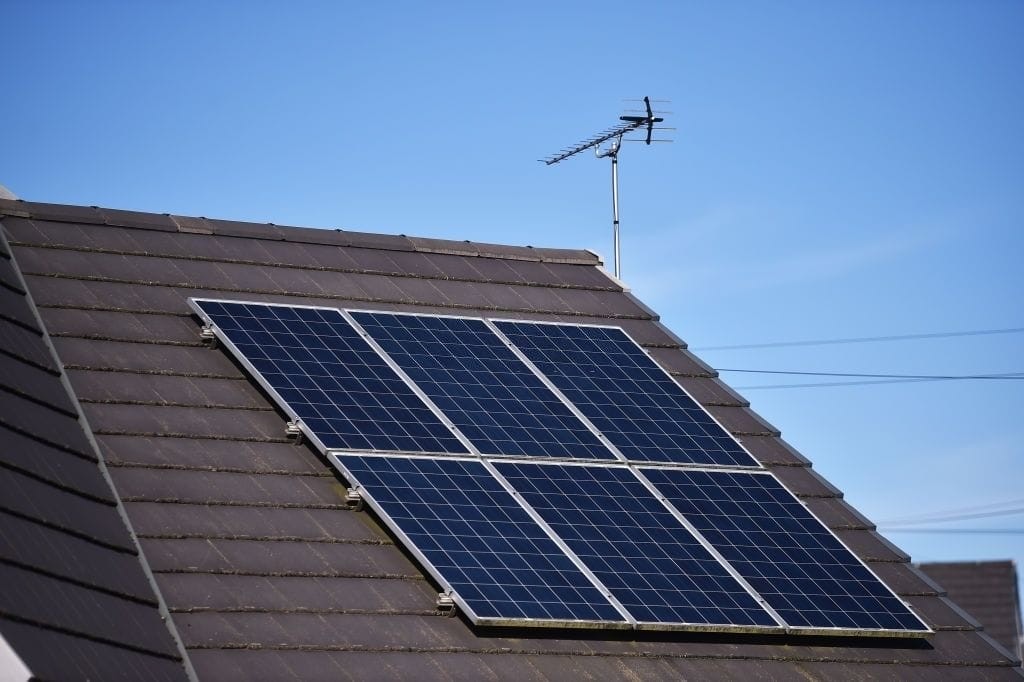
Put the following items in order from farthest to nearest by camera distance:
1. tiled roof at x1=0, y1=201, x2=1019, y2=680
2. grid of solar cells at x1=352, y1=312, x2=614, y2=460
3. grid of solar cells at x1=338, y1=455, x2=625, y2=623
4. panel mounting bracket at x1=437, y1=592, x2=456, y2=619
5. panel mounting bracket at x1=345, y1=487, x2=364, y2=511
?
grid of solar cells at x1=352, y1=312, x2=614, y2=460
panel mounting bracket at x1=345, y1=487, x2=364, y2=511
grid of solar cells at x1=338, y1=455, x2=625, y2=623
panel mounting bracket at x1=437, y1=592, x2=456, y2=619
tiled roof at x1=0, y1=201, x2=1019, y2=680

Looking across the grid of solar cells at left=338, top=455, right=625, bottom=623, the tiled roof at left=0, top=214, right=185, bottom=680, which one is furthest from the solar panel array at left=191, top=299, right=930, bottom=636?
the tiled roof at left=0, top=214, right=185, bottom=680

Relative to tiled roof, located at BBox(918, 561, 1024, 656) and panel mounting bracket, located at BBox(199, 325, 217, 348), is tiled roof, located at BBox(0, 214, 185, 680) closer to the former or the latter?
panel mounting bracket, located at BBox(199, 325, 217, 348)

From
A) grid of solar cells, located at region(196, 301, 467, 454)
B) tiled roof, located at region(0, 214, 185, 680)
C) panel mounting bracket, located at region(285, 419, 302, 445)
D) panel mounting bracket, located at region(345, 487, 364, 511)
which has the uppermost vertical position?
grid of solar cells, located at region(196, 301, 467, 454)

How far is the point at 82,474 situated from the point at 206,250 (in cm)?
549

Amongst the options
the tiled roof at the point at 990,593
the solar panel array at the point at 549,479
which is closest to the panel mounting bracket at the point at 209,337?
the solar panel array at the point at 549,479

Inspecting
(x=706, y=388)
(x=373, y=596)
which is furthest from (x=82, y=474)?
(x=706, y=388)

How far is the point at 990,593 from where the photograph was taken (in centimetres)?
5275

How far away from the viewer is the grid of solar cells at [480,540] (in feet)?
55.7

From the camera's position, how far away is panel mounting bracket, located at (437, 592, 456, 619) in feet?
55.0

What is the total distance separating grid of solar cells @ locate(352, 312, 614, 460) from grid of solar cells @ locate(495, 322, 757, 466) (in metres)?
0.36

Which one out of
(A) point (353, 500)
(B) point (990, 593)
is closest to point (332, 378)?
(A) point (353, 500)

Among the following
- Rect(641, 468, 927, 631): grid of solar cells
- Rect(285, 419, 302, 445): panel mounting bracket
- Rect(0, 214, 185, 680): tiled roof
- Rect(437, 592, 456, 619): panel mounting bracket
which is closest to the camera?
Rect(0, 214, 185, 680): tiled roof

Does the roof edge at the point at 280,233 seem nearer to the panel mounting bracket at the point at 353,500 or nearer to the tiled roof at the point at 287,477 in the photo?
the tiled roof at the point at 287,477

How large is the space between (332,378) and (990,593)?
37907 millimetres
